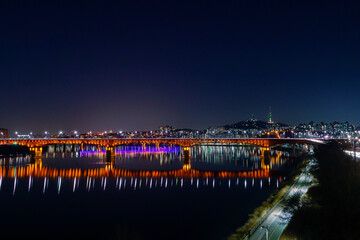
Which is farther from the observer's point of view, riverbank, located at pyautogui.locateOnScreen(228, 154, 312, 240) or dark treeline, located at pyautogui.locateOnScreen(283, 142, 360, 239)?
riverbank, located at pyautogui.locateOnScreen(228, 154, 312, 240)

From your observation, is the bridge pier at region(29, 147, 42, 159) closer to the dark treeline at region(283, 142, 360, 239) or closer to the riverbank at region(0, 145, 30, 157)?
the riverbank at region(0, 145, 30, 157)

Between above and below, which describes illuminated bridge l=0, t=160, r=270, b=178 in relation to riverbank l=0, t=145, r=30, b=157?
below

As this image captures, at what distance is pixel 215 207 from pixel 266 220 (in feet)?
46.5

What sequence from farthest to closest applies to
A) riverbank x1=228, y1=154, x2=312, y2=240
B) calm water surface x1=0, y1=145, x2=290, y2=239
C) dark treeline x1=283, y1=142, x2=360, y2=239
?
calm water surface x1=0, y1=145, x2=290, y2=239 < riverbank x1=228, y1=154, x2=312, y2=240 < dark treeline x1=283, y1=142, x2=360, y2=239

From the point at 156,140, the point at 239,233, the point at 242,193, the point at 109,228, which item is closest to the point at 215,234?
the point at 239,233

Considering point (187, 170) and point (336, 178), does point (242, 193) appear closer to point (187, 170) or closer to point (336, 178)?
point (336, 178)

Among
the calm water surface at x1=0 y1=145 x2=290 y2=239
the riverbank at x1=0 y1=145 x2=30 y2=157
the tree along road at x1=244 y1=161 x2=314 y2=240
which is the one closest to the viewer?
the tree along road at x1=244 y1=161 x2=314 y2=240

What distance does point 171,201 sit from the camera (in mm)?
41750

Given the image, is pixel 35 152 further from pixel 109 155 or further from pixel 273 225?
pixel 273 225

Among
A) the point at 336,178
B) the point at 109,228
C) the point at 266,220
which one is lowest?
the point at 109,228

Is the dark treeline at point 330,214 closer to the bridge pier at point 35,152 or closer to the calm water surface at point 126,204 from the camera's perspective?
the calm water surface at point 126,204

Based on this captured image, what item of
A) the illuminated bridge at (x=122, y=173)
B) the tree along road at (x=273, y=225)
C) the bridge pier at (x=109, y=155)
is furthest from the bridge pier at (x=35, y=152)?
the tree along road at (x=273, y=225)

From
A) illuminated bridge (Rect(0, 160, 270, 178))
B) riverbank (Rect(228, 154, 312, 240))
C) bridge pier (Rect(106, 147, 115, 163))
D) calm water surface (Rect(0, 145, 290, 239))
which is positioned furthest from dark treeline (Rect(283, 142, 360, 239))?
bridge pier (Rect(106, 147, 115, 163))

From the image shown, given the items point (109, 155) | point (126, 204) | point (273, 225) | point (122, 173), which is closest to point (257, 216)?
point (273, 225)
